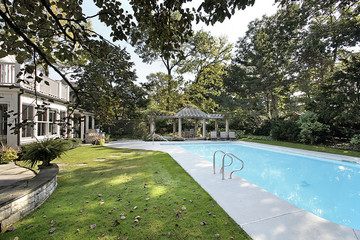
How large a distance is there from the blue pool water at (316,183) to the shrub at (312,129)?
3.96 m

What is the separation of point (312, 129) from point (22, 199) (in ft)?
51.9

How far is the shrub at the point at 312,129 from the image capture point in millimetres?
12460

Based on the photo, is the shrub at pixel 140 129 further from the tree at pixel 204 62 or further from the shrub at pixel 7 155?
the shrub at pixel 7 155

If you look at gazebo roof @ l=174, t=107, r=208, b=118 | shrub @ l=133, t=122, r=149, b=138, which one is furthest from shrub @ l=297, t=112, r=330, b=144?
shrub @ l=133, t=122, r=149, b=138

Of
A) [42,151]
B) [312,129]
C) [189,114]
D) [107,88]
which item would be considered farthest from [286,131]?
[42,151]

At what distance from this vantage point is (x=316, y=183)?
20.4 ft

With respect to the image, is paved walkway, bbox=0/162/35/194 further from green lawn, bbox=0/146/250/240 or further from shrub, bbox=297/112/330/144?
shrub, bbox=297/112/330/144

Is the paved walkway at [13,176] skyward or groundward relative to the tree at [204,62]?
groundward

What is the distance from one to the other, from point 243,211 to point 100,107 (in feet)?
10.2

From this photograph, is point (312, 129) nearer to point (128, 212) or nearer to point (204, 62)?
point (204, 62)

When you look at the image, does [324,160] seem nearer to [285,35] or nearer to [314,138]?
[314,138]

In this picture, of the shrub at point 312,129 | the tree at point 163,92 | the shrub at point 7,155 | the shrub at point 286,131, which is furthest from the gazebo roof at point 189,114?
the shrub at point 7,155

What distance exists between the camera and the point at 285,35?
14.5m

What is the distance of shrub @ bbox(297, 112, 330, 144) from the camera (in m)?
12.5
